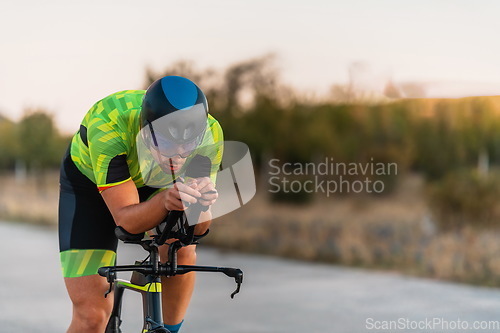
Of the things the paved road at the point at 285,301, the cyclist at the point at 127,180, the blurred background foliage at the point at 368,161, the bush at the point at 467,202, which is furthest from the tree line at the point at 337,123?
the cyclist at the point at 127,180

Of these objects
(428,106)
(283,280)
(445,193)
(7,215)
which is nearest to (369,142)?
(428,106)

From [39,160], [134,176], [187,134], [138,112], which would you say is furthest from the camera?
[39,160]

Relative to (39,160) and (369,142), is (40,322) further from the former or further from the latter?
(39,160)

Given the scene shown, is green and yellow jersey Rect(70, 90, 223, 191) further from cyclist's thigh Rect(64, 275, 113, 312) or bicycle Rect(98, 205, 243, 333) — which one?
cyclist's thigh Rect(64, 275, 113, 312)

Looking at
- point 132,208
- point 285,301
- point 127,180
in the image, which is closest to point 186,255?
point 127,180

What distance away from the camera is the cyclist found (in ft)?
10.5

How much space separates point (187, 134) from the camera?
3230mm

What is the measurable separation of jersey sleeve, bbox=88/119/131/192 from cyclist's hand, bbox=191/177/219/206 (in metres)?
0.61

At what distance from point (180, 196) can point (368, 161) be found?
18512mm

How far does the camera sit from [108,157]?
352 cm

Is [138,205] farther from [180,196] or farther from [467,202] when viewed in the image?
[467,202]

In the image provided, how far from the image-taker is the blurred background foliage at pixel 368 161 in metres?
13.3

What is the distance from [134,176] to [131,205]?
757 mm

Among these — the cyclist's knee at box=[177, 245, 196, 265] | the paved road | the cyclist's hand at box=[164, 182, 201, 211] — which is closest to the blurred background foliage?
the paved road
